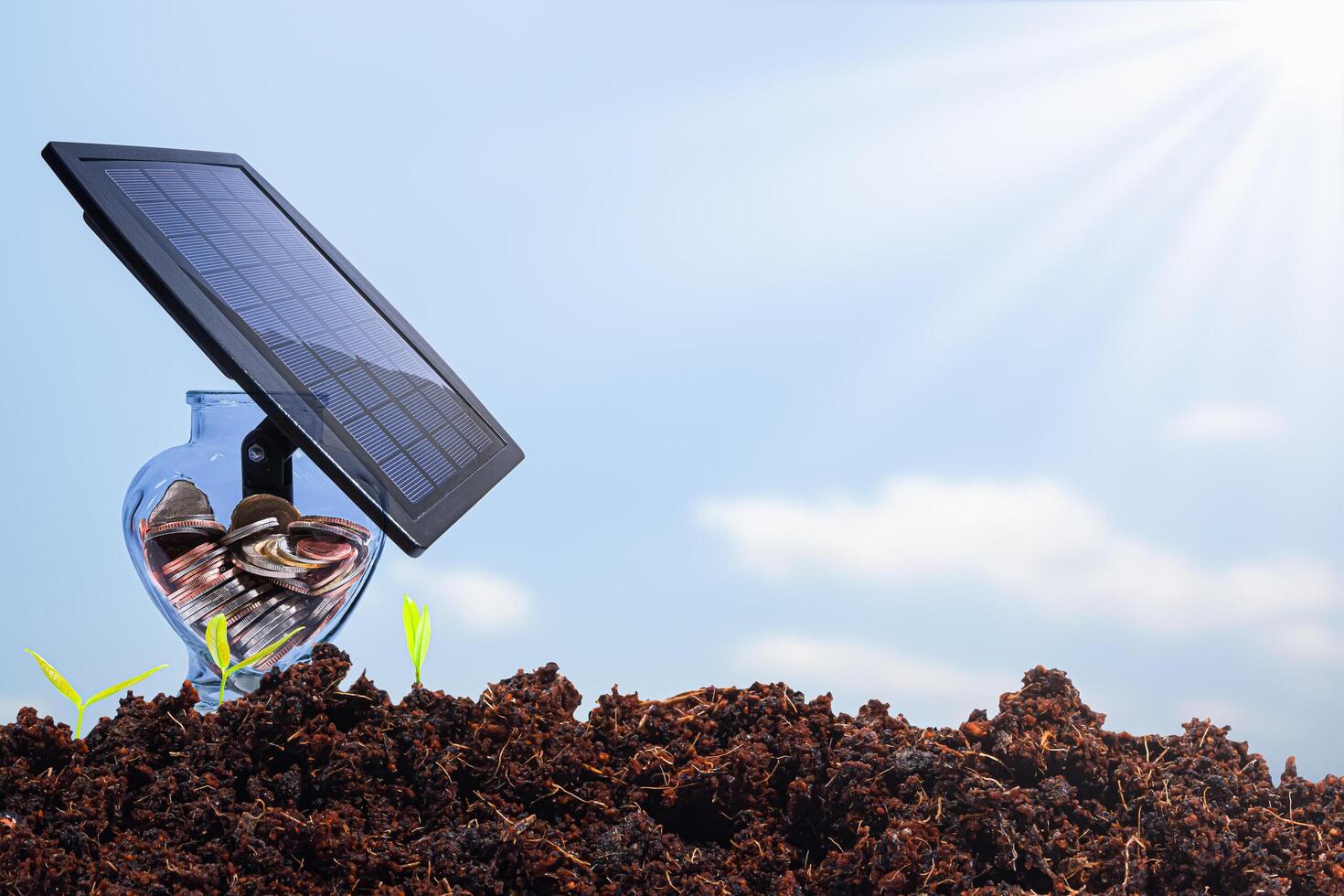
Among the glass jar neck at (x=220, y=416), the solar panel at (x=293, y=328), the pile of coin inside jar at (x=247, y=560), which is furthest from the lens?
the glass jar neck at (x=220, y=416)

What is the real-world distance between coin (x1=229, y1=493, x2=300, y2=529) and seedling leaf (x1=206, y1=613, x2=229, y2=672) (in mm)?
246

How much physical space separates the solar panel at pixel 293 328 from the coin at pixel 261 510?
37 cm

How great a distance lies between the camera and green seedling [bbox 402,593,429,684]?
251 cm

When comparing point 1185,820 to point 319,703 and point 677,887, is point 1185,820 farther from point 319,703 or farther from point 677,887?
point 319,703

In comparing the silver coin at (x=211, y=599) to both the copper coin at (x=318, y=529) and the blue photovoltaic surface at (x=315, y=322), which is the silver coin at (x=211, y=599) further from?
the blue photovoltaic surface at (x=315, y=322)

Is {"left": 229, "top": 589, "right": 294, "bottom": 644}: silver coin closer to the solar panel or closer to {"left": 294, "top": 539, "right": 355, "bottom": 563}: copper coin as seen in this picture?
{"left": 294, "top": 539, "right": 355, "bottom": 563}: copper coin

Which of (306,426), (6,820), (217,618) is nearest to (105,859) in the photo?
(6,820)

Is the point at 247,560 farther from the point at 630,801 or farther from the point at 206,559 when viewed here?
the point at 630,801

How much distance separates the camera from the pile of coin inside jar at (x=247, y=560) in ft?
8.51

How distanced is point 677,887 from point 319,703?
845 mm

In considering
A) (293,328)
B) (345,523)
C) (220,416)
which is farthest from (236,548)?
(293,328)

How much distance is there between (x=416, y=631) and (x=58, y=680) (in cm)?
81

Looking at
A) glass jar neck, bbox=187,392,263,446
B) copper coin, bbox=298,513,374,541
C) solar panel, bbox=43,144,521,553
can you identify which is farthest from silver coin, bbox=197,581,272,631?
solar panel, bbox=43,144,521,553

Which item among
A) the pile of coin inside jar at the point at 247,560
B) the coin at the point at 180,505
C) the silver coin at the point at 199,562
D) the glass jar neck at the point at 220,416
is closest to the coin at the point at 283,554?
the pile of coin inside jar at the point at 247,560
